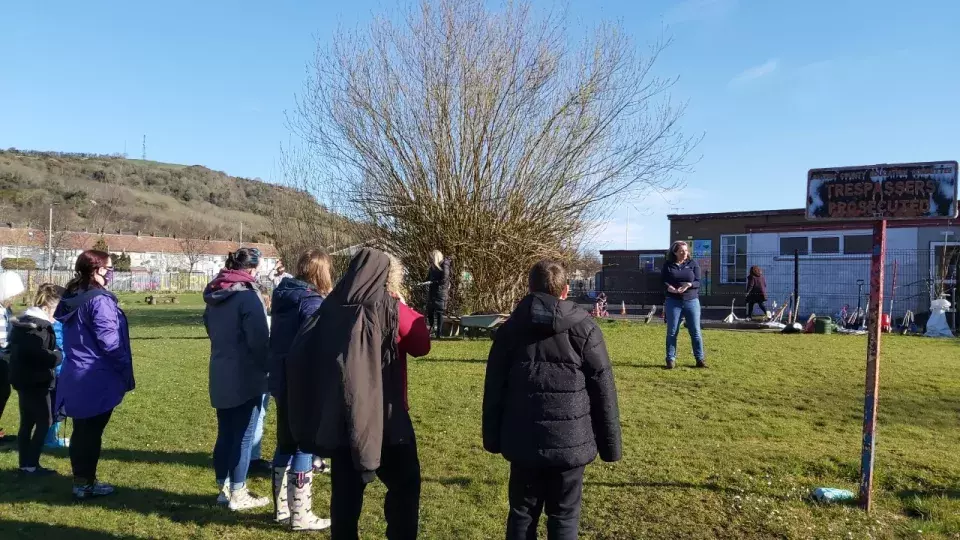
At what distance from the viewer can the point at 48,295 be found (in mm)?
5801

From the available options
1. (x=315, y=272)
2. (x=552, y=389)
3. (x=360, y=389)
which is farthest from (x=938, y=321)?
(x=360, y=389)

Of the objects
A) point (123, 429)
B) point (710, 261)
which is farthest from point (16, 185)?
point (123, 429)

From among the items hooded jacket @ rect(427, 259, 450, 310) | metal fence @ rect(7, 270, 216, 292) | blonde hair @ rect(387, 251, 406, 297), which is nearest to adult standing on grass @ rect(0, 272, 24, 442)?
blonde hair @ rect(387, 251, 406, 297)

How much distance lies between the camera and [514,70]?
15.4 m

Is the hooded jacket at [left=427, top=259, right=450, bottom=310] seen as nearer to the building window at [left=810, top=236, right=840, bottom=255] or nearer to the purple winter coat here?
the purple winter coat

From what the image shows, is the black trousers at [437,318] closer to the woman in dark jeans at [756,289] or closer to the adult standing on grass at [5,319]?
the adult standing on grass at [5,319]

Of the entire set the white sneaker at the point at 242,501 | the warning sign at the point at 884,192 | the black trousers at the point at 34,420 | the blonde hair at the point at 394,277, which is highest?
the warning sign at the point at 884,192

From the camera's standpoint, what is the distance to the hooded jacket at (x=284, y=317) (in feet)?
13.7

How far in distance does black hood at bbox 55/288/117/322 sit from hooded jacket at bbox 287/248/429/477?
7.26 ft

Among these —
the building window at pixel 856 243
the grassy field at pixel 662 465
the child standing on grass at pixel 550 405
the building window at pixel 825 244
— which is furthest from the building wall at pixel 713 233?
the child standing on grass at pixel 550 405

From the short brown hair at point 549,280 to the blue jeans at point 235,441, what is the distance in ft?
7.27

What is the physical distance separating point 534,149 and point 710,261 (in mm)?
16946

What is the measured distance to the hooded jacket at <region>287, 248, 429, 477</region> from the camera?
3.19 meters

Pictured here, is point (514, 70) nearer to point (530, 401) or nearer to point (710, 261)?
point (530, 401)
